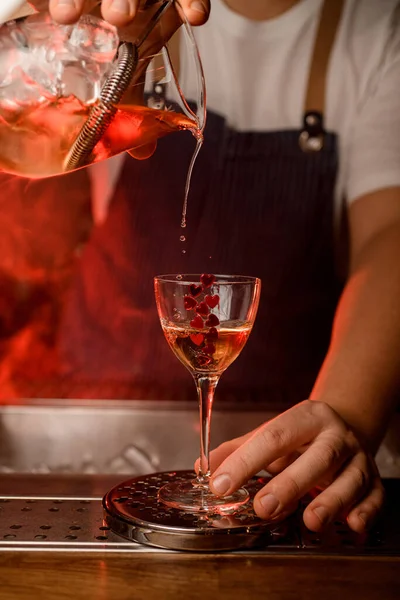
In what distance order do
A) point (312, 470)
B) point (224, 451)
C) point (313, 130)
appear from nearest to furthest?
point (312, 470) < point (224, 451) < point (313, 130)

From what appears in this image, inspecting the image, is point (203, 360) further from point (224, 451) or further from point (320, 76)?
point (320, 76)

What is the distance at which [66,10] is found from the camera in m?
0.71

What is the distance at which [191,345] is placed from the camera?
79cm

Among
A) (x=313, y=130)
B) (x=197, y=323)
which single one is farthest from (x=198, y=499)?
(x=313, y=130)

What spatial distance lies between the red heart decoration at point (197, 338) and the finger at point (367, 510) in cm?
24

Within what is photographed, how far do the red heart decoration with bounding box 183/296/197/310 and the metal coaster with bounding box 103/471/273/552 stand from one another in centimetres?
21

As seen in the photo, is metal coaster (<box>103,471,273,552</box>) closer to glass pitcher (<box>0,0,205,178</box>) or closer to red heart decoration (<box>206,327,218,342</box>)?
red heart decoration (<box>206,327,218,342</box>)

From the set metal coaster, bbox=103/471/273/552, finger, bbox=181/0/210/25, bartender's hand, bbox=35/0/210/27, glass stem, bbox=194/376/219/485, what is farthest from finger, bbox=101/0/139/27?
metal coaster, bbox=103/471/273/552

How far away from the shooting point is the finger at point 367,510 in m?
0.76

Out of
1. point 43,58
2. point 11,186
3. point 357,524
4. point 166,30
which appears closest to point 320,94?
point 11,186

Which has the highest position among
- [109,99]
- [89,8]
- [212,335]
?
[89,8]

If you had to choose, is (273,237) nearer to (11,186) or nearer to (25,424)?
(11,186)

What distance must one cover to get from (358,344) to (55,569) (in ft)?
2.04

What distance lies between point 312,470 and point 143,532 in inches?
7.3
